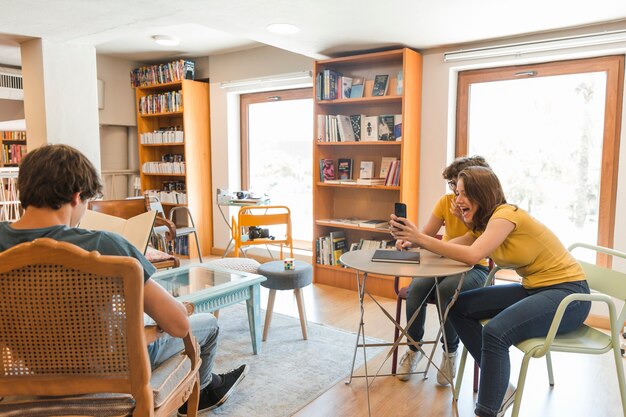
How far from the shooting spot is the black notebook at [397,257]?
2.13 meters

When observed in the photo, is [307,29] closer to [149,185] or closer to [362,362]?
[362,362]

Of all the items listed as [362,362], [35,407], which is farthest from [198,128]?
[35,407]

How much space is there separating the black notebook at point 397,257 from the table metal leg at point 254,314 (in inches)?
34.7

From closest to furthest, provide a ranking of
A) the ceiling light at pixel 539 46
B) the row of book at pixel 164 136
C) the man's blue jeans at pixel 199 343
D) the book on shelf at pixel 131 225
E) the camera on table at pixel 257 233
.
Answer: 1. the man's blue jeans at pixel 199 343
2. the book on shelf at pixel 131 225
3. the ceiling light at pixel 539 46
4. the camera on table at pixel 257 233
5. the row of book at pixel 164 136

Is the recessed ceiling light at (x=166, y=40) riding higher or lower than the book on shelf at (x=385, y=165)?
higher

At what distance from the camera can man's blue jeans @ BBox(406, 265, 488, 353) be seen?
7.89 ft

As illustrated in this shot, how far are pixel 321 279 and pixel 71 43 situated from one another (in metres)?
2.92

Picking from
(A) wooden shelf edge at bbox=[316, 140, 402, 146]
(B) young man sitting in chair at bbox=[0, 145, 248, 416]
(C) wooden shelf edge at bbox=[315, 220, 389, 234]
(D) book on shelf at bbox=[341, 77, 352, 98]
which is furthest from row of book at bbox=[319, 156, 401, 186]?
(B) young man sitting in chair at bbox=[0, 145, 248, 416]

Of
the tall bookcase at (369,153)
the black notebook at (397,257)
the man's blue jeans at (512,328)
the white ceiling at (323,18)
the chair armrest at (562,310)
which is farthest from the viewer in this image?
the tall bookcase at (369,153)

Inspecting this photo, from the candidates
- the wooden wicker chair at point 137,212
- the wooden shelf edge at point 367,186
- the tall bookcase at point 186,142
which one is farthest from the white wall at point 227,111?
the wooden shelf edge at point 367,186

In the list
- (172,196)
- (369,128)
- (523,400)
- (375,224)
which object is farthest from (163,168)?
(523,400)

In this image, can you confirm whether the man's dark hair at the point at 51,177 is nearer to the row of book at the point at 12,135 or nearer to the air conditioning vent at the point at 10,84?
the air conditioning vent at the point at 10,84

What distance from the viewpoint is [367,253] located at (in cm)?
236

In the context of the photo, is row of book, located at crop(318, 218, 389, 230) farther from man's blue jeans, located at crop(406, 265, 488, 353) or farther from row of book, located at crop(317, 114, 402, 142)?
man's blue jeans, located at crop(406, 265, 488, 353)
